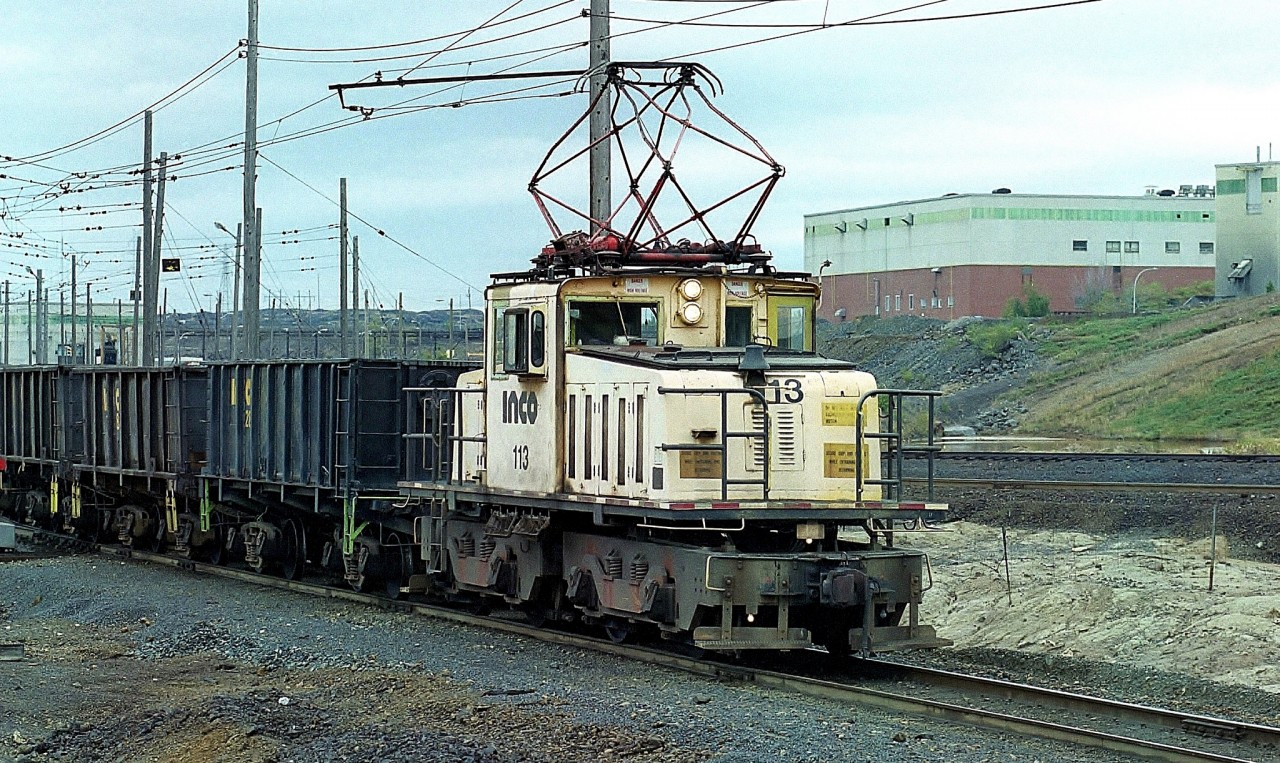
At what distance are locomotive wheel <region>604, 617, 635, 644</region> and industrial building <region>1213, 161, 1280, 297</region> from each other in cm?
6773

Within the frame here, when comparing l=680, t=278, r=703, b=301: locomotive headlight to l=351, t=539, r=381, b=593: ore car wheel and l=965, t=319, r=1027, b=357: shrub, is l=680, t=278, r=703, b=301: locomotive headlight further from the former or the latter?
l=965, t=319, r=1027, b=357: shrub

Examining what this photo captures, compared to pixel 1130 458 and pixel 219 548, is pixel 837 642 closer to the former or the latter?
pixel 219 548

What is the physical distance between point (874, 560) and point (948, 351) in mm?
52501

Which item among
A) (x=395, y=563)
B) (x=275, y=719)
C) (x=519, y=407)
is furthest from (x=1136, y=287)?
(x=275, y=719)

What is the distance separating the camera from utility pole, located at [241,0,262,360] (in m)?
29.9

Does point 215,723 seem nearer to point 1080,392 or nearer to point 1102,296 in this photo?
point 1080,392

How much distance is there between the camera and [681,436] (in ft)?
43.4

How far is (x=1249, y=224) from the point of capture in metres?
76.8

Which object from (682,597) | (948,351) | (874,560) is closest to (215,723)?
(682,597)

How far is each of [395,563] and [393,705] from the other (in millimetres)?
7651

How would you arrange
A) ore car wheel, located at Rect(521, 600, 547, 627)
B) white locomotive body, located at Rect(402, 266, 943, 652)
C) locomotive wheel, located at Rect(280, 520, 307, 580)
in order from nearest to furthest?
1. white locomotive body, located at Rect(402, 266, 943, 652)
2. ore car wheel, located at Rect(521, 600, 547, 627)
3. locomotive wheel, located at Rect(280, 520, 307, 580)

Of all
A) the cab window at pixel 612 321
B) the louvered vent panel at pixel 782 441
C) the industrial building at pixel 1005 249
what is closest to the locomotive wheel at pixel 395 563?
the cab window at pixel 612 321

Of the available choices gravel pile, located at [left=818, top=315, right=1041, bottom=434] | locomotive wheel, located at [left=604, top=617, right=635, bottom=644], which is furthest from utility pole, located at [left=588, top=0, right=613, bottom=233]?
gravel pile, located at [left=818, top=315, right=1041, bottom=434]

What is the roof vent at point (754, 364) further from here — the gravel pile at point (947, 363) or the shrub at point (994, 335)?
the shrub at point (994, 335)
